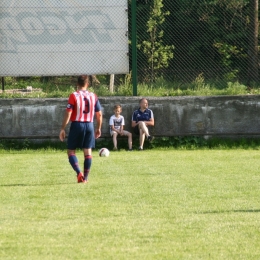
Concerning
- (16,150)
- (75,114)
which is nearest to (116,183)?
(75,114)

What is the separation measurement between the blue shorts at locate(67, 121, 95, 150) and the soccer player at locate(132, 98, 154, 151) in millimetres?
6576

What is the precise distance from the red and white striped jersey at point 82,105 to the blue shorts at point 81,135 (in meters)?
0.09

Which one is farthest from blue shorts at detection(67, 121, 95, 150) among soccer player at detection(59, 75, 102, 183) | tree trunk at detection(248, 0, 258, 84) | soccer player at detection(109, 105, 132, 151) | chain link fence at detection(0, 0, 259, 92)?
tree trunk at detection(248, 0, 258, 84)

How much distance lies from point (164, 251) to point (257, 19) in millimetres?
13241

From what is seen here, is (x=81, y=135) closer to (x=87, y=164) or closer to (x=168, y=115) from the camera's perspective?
(x=87, y=164)

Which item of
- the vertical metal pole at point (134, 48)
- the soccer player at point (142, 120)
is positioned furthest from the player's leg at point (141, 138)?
the vertical metal pole at point (134, 48)

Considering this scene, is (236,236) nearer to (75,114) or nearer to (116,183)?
(116,183)

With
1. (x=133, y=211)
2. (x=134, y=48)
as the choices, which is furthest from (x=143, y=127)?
(x=133, y=211)

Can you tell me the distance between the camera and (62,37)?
18578mm

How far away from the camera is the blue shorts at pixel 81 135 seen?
11.8 m

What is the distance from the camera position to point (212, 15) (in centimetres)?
1850

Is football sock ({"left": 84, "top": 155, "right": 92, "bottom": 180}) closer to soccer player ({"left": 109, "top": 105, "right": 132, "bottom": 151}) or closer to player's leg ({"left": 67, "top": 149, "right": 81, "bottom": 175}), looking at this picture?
player's leg ({"left": 67, "top": 149, "right": 81, "bottom": 175})

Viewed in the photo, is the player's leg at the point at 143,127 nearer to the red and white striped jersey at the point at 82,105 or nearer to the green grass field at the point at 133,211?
the green grass field at the point at 133,211

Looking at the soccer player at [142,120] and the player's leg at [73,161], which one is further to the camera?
the soccer player at [142,120]
